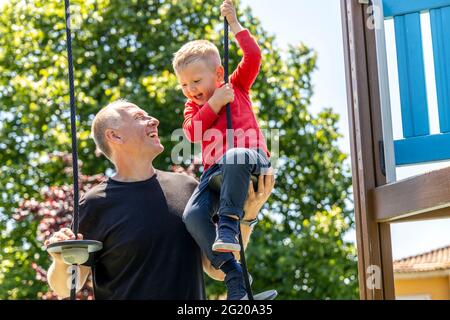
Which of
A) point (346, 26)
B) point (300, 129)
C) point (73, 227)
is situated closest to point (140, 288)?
point (73, 227)

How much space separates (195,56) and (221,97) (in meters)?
0.25

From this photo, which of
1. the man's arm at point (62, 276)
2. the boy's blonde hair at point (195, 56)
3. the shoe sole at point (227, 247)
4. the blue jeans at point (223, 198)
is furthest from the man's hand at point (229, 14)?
the man's arm at point (62, 276)

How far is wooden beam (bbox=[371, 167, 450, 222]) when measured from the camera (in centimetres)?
385


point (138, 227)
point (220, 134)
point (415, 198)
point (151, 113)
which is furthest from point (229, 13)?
point (151, 113)

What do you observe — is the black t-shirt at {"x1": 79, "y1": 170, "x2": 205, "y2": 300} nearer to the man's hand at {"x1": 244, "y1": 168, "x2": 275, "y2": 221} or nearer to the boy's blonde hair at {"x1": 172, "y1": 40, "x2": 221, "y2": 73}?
the man's hand at {"x1": 244, "y1": 168, "x2": 275, "y2": 221}

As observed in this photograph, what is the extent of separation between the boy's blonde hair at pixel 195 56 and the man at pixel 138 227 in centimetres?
29

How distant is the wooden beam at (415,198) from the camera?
12.6 feet

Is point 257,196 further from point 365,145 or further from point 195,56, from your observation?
point 365,145

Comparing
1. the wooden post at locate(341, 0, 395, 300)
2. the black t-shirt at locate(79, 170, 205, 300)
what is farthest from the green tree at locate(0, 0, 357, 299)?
the black t-shirt at locate(79, 170, 205, 300)

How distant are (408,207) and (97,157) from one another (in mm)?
9482

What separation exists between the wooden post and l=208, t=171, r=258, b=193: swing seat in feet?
3.51

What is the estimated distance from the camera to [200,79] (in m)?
3.48

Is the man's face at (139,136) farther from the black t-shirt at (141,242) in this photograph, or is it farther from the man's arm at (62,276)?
the man's arm at (62,276)

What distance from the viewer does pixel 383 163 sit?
437 centimetres
